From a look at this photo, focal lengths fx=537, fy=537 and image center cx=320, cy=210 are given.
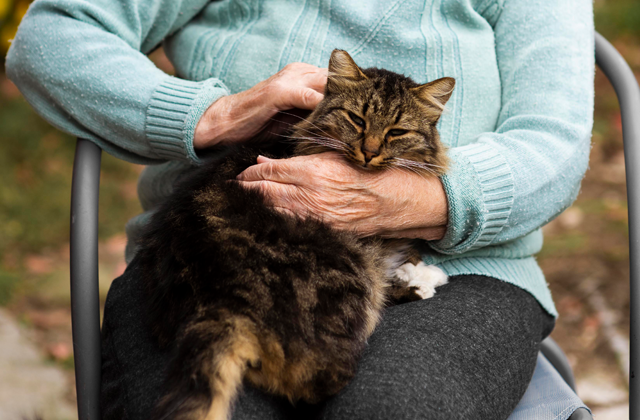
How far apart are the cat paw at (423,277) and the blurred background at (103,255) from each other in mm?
1370

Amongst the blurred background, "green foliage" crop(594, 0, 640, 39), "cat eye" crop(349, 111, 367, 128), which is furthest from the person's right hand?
"green foliage" crop(594, 0, 640, 39)

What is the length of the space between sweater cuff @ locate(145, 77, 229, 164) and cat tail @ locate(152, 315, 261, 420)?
0.63 m

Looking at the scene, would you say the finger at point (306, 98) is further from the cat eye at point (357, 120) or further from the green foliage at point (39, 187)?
the green foliage at point (39, 187)

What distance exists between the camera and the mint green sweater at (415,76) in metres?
1.44

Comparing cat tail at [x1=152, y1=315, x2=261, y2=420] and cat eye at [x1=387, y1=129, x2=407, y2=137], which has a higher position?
cat eye at [x1=387, y1=129, x2=407, y2=137]

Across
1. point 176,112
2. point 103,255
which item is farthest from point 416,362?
point 103,255

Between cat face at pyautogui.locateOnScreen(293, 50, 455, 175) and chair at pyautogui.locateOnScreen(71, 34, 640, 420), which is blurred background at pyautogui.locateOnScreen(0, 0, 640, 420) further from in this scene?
cat face at pyautogui.locateOnScreen(293, 50, 455, 175)

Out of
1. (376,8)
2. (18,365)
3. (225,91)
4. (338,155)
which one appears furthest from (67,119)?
(18,365)

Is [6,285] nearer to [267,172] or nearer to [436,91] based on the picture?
[267,172]

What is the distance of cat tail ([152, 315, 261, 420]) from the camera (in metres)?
1.01

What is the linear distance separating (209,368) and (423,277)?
0.67 metres

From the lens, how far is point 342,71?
4.79 feet

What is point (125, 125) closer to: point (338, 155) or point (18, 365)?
point (338, 155)

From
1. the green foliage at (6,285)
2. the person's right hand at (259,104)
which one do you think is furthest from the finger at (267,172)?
the green foliage at (6,285)
